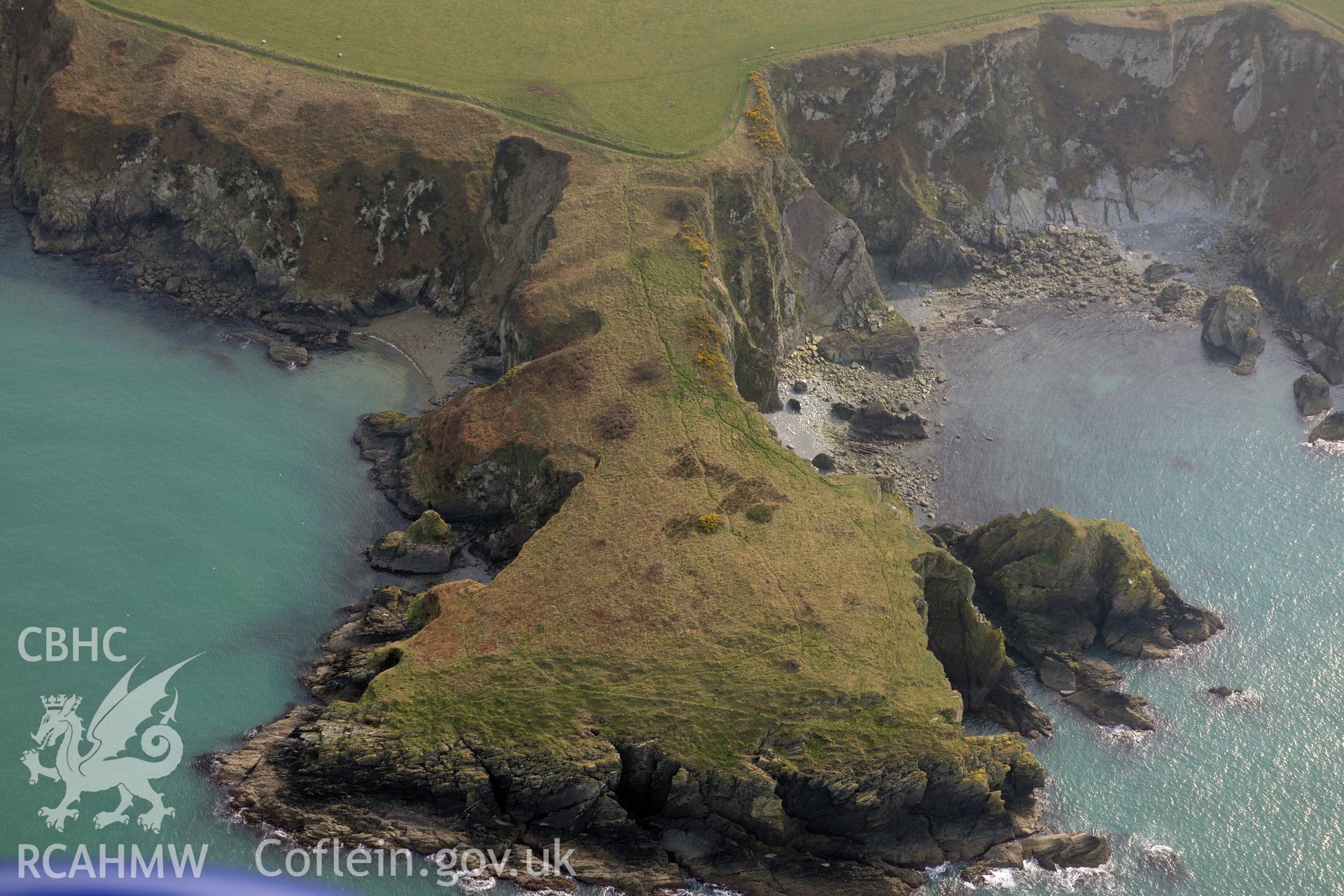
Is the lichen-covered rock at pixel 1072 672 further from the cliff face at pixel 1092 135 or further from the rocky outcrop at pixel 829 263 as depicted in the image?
the cliff face at pixel 1092 135

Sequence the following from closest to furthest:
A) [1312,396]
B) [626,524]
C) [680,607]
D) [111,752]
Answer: [111,752] → [680,607] → [626,524] → [1312,396]

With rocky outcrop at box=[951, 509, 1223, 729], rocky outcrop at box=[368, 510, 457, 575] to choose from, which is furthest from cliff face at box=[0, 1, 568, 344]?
rocky outcrop at box=[951, 509, 1223, 729]

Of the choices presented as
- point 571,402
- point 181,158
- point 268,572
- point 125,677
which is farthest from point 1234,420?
point 181,158

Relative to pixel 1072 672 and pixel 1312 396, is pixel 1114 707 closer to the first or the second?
pixel 1072 672

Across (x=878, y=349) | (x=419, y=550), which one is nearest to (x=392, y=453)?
(x=419, y=550)

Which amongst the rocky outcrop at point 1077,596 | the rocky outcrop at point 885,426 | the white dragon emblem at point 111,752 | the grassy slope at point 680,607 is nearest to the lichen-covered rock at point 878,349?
the rocky outcrop at point 885,426

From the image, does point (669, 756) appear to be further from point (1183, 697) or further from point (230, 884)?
point (1183, 697)
